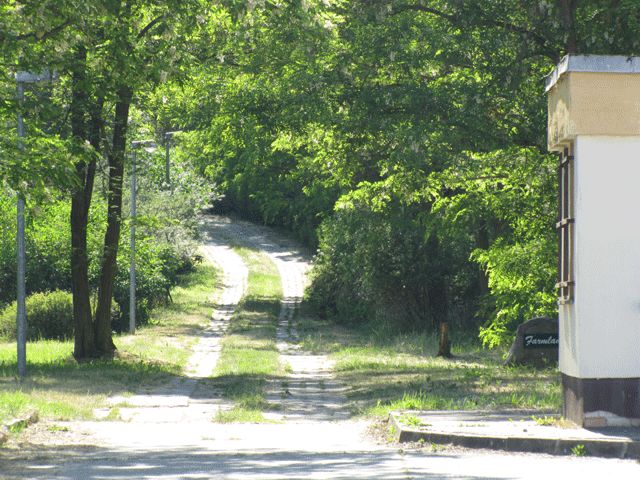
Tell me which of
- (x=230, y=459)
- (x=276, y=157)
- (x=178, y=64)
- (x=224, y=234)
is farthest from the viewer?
(x=224, y=234)

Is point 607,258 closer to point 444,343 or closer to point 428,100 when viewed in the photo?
point 428,100

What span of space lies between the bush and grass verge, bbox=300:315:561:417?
7526 mm

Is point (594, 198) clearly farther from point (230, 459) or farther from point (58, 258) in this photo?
point (58, 258)

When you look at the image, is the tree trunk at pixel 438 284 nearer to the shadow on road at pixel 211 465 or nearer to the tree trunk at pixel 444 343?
the tree trunk at pixel 444 343

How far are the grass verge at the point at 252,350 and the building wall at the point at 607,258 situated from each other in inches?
233

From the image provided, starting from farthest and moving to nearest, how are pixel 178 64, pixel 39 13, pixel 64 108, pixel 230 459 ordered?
pixel 64 108 < pixel 178 64 < pixel 39 13 < pixel 230 459

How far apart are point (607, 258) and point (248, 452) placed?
4.37 m

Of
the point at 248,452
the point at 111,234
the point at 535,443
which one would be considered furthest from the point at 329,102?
the point at 535,443

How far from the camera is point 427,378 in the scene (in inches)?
816

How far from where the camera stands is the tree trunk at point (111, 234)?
25.0 meters

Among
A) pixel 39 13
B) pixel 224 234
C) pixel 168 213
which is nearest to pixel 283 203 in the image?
pixel 168 213

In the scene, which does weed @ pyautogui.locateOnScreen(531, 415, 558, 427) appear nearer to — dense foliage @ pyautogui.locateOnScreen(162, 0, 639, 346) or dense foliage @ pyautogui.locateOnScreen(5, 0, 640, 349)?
dense foliage @ pyautogui.locateOnScreen(5, 0, 640, 349)

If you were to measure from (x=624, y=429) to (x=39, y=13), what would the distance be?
8580 millimetres

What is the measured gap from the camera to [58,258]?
37.0 m
